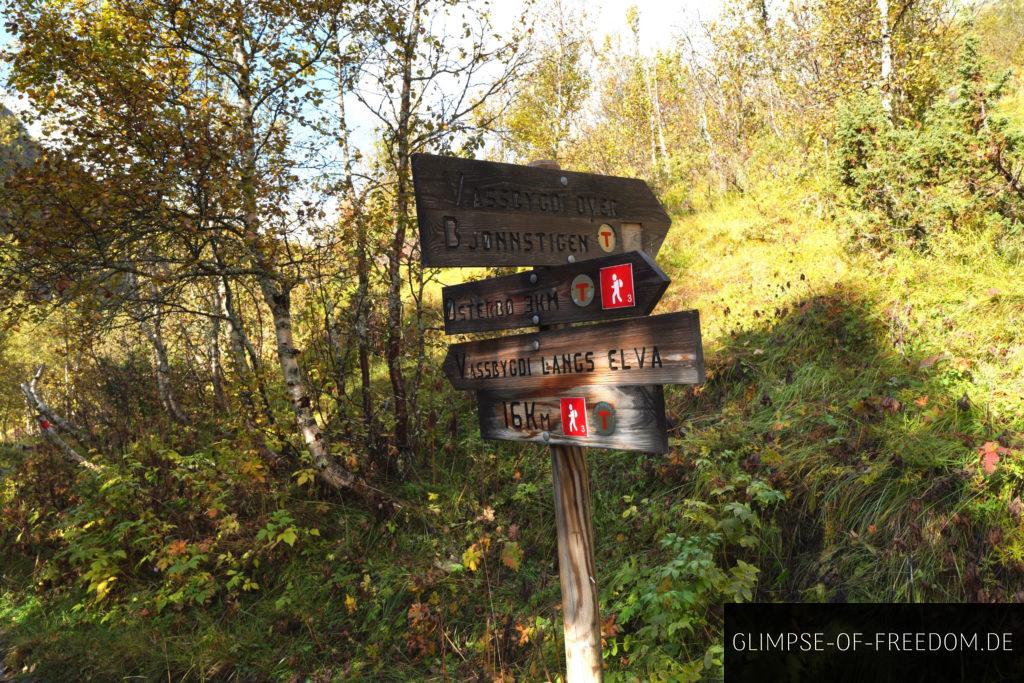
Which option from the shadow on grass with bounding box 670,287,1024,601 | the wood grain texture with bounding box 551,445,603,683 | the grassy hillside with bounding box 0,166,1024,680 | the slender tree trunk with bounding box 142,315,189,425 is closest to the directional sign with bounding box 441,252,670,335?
the wood grain texture with bounding box 551,445,603,683

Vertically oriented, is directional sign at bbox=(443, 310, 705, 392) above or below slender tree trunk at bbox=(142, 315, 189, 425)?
below

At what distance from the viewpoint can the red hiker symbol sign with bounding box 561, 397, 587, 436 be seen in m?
2.54

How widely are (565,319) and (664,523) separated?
8.76ft

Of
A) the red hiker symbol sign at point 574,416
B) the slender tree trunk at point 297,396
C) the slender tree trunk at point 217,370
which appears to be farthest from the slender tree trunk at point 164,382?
the red hiker symbol sign at point 574,416

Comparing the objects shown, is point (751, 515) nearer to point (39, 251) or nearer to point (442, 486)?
point (442, 486)

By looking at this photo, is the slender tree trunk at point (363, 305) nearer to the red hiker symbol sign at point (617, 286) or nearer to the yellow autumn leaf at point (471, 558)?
the yellow autumn leaf at point (471, 558)

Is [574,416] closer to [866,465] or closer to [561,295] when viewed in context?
[561,295]

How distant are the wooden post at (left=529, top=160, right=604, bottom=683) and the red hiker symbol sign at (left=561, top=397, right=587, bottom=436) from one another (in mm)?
230

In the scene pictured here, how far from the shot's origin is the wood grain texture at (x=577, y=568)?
2.77 metres

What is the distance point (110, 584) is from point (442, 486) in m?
3.59

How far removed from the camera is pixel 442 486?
259 inches

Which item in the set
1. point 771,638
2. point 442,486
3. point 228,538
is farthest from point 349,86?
point 771,638

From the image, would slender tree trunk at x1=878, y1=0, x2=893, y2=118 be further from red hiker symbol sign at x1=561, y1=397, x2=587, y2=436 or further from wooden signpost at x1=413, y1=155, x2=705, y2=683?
red hiker symbol sign at x1=561, y1=397, x2=587, y2=436

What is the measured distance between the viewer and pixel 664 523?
4594mm
